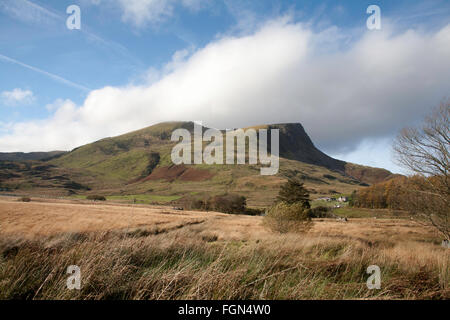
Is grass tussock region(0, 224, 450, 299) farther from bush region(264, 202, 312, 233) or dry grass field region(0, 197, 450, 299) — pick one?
bush region(264, 202, 312, 233)

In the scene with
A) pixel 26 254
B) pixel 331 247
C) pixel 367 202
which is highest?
pixel 26 254

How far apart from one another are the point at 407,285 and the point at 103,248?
5.87 m

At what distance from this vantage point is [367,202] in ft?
360

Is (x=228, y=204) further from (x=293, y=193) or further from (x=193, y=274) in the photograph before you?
(x=193, y=274)

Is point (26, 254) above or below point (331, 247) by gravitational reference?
above

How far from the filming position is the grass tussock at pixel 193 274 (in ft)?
12.2

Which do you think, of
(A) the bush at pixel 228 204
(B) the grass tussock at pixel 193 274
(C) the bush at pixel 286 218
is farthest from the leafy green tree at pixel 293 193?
(B) the grass tussock at pixel 193 274

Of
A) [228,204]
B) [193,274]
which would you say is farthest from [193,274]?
[228,204]

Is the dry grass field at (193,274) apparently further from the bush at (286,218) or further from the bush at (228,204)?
the bush at (228,204)

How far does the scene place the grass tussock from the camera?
147 inches

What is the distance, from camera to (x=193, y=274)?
4.19 m
